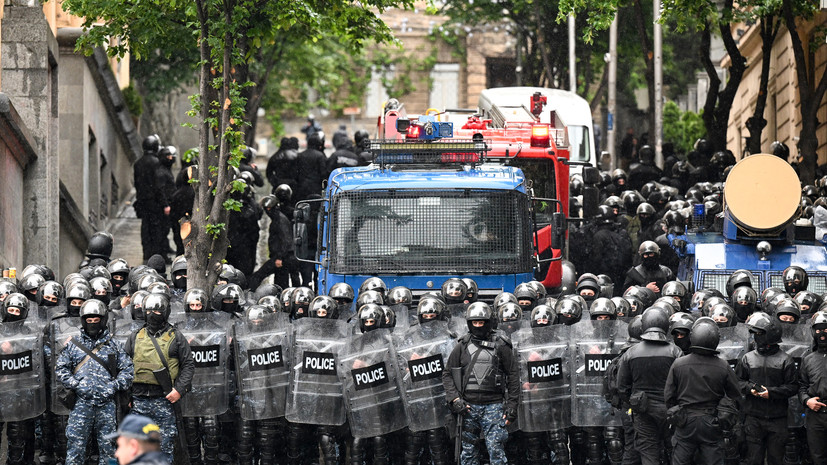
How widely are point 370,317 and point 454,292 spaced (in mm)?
1307

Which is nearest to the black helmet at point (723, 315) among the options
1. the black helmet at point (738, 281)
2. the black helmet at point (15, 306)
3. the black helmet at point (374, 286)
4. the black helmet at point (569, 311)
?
the black helmet at point (569, 311)

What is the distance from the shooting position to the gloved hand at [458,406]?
11.9m

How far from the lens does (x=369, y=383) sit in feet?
40.8

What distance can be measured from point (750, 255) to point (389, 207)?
13.8 feet

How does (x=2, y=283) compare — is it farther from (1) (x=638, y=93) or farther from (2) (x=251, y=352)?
(1) (x=638, y=93)

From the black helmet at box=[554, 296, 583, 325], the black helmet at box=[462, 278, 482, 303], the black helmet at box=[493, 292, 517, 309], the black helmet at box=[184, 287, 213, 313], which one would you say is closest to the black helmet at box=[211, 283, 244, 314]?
the black helmet at box=[184, 287, 213, 313]

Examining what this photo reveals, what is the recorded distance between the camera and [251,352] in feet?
42.2

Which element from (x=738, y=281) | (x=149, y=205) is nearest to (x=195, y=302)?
(x=738, y=281)

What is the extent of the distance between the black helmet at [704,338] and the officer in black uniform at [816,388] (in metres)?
1.09

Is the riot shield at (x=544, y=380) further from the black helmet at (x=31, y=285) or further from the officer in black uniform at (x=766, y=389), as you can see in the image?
the black helmet at (x=31, y=285)

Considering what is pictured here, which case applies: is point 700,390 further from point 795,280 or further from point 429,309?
point 795,280

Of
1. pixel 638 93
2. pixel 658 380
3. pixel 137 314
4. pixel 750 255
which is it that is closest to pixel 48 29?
pixel 137 314

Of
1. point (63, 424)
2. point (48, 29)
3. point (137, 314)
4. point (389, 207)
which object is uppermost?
point (48, 29)

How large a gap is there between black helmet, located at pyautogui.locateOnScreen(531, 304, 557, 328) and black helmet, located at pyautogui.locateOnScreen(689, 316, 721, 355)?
1.59 metres
